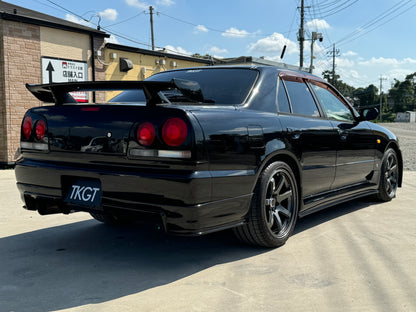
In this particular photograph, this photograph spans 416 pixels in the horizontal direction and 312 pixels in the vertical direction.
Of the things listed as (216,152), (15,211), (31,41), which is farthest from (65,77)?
(216,152)

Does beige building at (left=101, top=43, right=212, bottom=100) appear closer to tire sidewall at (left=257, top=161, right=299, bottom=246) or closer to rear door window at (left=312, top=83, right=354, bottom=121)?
rear door window at (left=312, top=83, right=354, bottom=121)

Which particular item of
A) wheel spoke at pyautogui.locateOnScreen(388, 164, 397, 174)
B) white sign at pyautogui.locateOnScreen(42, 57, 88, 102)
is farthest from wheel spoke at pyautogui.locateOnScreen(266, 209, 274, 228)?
white sign at pyautogui.locateOnScreen(42, 57, 88, 102)

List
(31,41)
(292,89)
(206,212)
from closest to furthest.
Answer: (206,212) < (292,89) < (31,41)

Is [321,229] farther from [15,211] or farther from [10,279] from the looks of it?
[15,211]

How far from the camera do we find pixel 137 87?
2754mm

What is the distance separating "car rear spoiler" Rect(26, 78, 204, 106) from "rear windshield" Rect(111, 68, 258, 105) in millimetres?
543

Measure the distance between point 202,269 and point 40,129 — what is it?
1618 mm

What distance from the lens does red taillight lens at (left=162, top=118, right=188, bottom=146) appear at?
2.63m

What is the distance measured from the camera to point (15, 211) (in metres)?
4.93

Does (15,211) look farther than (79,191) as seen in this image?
Yes

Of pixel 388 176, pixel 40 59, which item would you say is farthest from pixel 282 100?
pixel 40 59

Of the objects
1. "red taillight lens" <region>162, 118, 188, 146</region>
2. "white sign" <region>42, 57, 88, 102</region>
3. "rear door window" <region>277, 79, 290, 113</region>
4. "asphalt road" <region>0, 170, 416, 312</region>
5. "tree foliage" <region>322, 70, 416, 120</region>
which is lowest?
"asphalt road" <region>0, 170, 416, 312</region>

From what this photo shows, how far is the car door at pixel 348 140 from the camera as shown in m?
4.29

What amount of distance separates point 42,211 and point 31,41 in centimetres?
857
